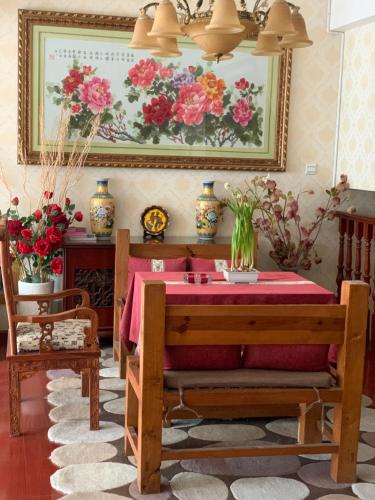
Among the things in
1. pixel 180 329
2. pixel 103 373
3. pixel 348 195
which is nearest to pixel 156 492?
pixel 180 329

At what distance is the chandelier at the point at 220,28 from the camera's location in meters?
2.79

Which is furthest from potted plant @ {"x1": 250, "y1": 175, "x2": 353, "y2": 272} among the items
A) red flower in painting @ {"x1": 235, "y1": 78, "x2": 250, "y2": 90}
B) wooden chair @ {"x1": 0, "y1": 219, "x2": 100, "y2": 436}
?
wooden chair @ {"x1": 0, "y1": 219, "x2": 100, "y2": 436}

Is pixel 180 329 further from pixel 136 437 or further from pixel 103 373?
pixel 103 373

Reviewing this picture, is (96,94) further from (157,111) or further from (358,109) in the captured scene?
(358,109)

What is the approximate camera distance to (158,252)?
459 cm

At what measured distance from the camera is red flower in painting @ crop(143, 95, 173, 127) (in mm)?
5184

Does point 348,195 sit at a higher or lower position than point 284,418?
higher

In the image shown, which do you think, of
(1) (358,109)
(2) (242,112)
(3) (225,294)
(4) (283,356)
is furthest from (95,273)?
(1) (358,109)

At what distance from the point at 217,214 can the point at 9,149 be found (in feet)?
5.26

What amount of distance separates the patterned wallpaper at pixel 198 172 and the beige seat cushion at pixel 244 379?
2498 mm

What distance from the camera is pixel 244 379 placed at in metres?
2.92

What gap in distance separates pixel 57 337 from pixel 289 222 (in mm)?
2615

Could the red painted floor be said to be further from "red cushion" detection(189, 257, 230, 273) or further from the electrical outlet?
the electrical outlet

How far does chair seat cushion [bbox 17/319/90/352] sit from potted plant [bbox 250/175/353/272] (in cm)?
201
